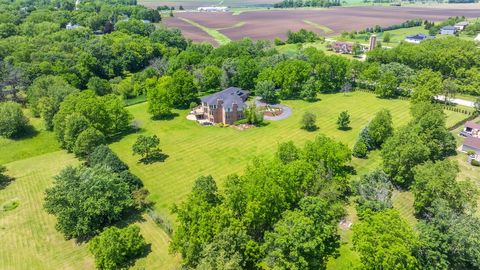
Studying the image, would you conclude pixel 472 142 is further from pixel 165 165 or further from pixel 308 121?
pixel 165 165

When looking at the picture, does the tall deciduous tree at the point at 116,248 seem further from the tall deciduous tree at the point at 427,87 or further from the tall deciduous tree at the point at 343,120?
the tall deciduous tree at the point at 427,87

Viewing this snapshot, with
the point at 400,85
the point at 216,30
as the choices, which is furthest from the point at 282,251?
the point at 216,30

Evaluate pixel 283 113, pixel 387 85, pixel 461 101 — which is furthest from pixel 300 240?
pixel 461 101

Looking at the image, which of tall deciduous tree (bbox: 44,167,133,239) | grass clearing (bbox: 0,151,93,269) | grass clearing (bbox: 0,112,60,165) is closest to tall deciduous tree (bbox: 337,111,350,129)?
tall deciduous tree (bbox: 44,167,133,239)

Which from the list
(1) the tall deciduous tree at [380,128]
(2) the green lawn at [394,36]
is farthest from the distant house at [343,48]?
(1) the tall deciduous tree at [380,128]

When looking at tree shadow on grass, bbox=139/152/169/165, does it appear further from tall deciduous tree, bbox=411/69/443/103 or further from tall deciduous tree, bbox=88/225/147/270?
tall deciduous tree, bbox=411/69/443/103
